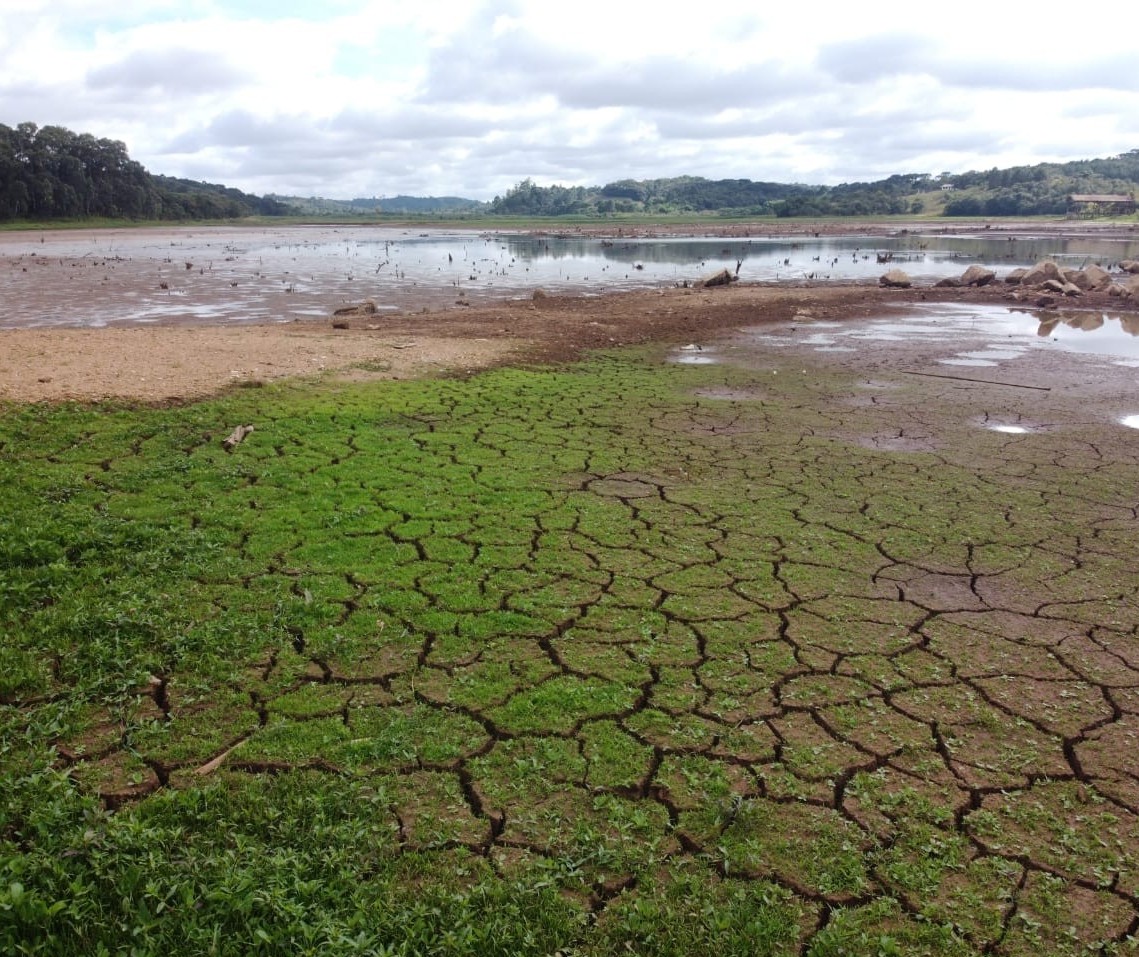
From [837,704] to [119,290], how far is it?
86.2 feet

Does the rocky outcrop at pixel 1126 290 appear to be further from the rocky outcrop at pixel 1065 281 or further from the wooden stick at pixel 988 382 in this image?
the wooden stick at pixel 988 382

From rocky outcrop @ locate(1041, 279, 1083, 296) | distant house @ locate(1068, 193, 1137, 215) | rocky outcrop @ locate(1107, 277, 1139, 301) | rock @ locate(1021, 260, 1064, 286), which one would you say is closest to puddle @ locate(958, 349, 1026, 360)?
rocky outcrop @ locate(1107, 277, 1139, 301)

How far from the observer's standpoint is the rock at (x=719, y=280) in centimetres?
2703

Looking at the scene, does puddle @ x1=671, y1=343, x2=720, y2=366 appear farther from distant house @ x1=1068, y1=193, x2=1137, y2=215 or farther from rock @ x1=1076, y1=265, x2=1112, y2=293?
distant house @ x1=1068, y1=193, x2=1137, y2=215

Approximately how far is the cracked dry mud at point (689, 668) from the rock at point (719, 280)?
65.2ft

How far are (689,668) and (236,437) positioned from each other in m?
5.60

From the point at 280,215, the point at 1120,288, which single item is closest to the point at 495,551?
the point at 1120,288

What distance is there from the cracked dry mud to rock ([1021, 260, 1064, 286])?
74.0 ft

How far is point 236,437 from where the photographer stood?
7.79m

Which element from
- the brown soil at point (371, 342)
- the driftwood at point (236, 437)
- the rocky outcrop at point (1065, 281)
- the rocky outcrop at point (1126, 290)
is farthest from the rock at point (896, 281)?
the driftwood at point (236, 437)

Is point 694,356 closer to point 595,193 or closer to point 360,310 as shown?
point 360,310

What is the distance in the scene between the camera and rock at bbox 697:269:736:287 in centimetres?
2703

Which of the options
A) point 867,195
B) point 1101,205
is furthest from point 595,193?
point 1101,205

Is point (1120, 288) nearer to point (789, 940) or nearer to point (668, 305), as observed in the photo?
point (668, 305)
